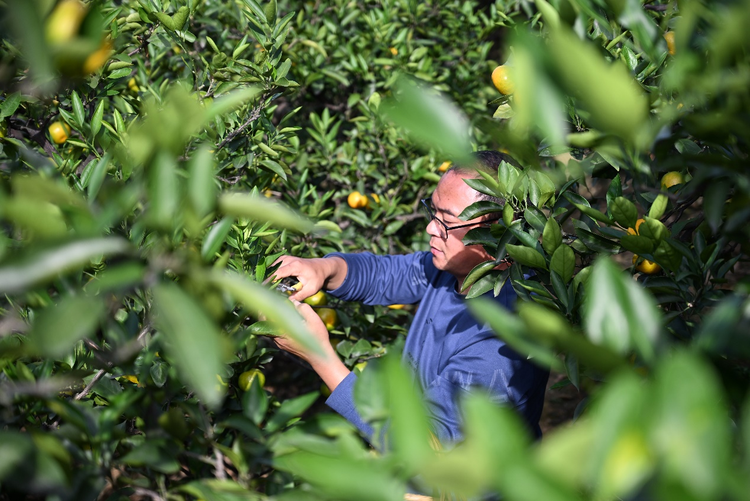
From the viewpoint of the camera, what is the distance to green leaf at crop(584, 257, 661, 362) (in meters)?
0.58

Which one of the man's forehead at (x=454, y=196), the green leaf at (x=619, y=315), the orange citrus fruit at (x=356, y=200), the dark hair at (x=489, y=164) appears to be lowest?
the orange citrus fruit at (x=356, y=200)

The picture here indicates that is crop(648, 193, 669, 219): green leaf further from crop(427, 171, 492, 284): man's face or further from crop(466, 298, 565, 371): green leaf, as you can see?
crop(427, 171, 492, 284): man's face

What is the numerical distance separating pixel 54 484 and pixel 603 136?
74 centimetres

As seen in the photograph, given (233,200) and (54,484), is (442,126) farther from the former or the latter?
(54,484)

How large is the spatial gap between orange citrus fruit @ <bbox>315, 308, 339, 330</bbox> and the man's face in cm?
48

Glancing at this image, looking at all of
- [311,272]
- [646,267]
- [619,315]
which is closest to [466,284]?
[646,267]

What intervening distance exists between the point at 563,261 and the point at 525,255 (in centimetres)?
8

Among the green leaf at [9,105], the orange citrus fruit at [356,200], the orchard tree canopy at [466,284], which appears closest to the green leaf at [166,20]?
the orchard tree canopy at [466,284]

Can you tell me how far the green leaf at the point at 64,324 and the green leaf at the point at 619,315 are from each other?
48 centimetres

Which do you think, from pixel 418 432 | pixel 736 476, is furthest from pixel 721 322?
pixel 418 432

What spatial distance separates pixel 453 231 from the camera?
5.94 feet

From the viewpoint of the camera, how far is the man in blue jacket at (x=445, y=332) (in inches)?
65.7

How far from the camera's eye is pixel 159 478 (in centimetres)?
78

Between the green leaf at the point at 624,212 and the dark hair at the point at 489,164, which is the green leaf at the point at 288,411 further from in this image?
the dark hair at the point at 489,164
